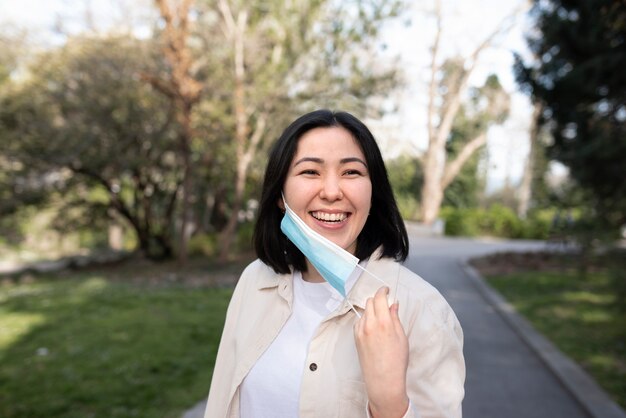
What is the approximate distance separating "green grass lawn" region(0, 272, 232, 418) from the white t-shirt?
3344 millimetres

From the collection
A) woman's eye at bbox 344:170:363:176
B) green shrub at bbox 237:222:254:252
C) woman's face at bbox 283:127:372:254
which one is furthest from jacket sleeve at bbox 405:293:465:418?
green shrub at bbox 237:222:254:252

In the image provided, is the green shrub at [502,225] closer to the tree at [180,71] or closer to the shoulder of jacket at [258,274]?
the tree at [180,71]

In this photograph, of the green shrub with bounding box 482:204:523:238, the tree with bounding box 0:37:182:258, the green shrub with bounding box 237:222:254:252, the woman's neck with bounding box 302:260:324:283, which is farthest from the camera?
the green shrub with bounding box 482:204:523:238

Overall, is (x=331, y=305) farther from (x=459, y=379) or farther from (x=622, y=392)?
(x=622, y=392)

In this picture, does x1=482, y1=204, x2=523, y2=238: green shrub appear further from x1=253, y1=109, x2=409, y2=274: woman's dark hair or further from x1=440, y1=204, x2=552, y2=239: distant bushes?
x1=253, y1=109, x2=409, y2=274: woman's dark hair

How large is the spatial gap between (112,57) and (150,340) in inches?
412

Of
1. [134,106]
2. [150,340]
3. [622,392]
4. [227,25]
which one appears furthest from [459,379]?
[134,106]

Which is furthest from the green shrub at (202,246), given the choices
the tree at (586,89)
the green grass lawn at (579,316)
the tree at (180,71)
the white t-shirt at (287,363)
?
the white t-shirt at (287,363)

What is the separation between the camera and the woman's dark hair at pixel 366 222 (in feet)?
5.92

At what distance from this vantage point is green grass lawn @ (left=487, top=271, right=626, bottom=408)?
6570 mm

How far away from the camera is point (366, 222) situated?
194 cm

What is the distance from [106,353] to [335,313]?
556cm

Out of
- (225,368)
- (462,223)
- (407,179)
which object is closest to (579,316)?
(225,368)

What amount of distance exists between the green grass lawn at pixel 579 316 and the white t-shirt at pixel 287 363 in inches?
190
